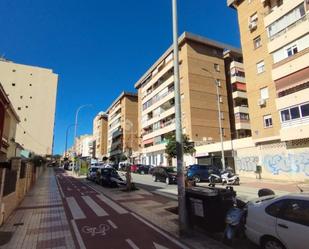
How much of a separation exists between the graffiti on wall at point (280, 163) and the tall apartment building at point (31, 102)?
40.1 m

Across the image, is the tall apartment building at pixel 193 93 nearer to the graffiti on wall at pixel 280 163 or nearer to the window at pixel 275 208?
the graffiti on wall at pixel 280 163

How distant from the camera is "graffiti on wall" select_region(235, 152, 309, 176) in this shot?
22.2 m

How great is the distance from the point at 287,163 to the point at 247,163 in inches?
214

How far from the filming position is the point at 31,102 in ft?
177

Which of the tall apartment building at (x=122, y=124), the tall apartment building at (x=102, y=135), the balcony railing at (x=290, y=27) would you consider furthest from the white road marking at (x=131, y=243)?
the tall apartment building at (x=102, y=135)

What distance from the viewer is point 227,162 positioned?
114 feet

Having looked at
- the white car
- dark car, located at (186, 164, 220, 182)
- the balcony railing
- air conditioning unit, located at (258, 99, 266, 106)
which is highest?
the balcony railing

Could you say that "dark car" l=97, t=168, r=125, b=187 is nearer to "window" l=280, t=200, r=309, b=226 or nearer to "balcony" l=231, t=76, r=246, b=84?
"window" l=280, t=200, r=309, b=226

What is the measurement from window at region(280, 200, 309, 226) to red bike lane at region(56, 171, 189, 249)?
259cm

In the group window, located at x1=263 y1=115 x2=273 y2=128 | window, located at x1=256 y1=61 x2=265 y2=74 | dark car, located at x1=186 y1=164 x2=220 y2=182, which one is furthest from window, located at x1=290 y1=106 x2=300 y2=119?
dark car, located at x1=186 y1=164 x2=220 y2=182

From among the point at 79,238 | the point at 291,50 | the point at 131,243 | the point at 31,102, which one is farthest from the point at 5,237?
the point at 31,102

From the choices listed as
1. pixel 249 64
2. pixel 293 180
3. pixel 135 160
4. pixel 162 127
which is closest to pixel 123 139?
pixel 135 160

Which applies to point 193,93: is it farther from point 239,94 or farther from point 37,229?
point 37,229

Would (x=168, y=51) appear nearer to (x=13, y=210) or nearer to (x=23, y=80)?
(x=23, y=80)
